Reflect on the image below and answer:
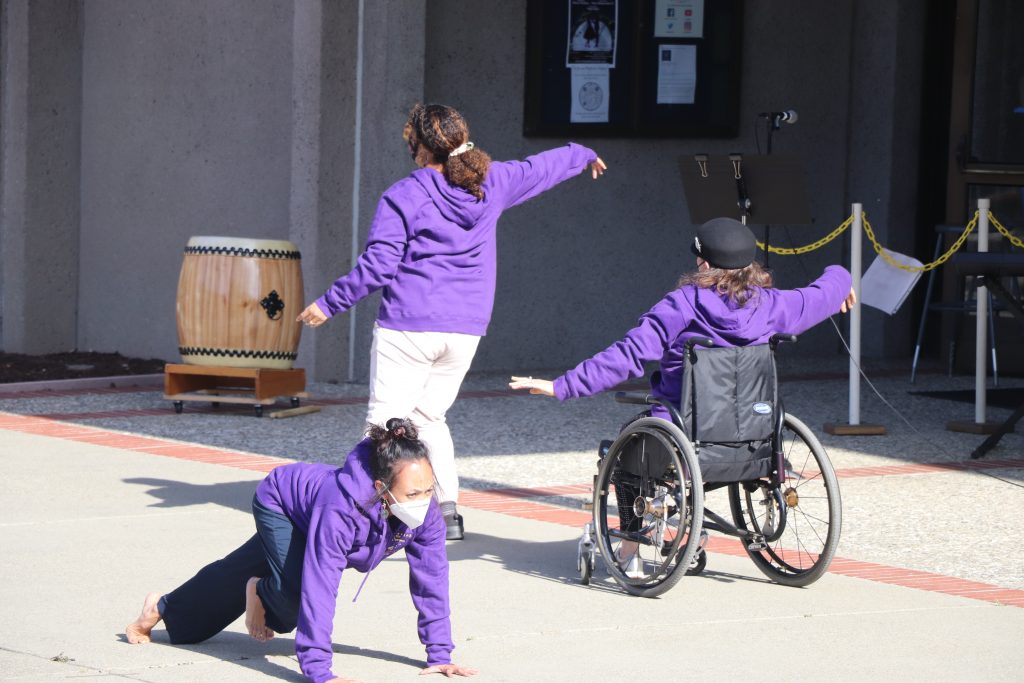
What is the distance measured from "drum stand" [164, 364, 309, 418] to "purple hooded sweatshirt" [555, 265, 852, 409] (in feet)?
15.6

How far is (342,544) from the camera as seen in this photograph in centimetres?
468

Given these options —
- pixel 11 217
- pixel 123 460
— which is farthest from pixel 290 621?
pixel 11 217

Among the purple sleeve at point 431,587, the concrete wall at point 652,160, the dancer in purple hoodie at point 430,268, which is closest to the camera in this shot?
the purple sleeve at point 431,587

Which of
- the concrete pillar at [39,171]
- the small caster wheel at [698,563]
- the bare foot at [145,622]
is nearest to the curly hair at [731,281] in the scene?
the small caster wheel at [698,563]

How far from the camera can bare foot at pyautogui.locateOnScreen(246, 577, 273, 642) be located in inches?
194

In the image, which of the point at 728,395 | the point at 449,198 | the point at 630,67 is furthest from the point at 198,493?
the point at 630,67

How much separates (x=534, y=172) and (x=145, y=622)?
2.58 m

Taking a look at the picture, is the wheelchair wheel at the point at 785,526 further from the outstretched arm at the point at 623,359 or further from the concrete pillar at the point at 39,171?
the concrete pillar at the point at 39,171

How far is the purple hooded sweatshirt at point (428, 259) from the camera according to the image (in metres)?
6.46

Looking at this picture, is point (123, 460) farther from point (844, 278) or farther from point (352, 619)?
point (844, 278)

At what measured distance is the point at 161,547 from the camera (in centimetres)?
655

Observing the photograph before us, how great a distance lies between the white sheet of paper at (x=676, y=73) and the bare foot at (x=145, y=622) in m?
8.65

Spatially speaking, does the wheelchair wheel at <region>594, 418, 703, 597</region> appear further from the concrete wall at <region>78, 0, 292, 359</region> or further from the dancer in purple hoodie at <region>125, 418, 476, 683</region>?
the concrete wall at <region>78, 0, 292, 359</region>

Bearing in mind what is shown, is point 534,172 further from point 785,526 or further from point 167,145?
point 167,145
